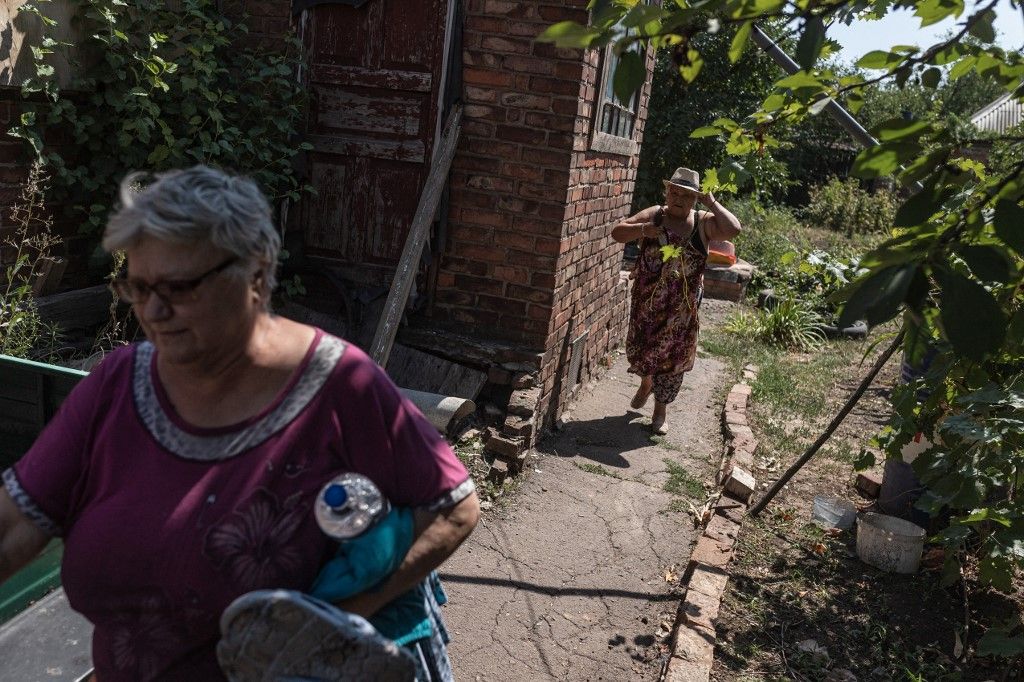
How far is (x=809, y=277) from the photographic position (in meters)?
12.4

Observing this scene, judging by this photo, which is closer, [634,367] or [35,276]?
[35,276]

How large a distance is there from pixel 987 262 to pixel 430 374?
4.28m

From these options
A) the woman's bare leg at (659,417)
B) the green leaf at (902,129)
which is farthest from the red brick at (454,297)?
the green leaf at (902,129)

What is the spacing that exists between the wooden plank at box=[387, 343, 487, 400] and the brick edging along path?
5.44 feet

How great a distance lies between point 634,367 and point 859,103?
4.21 metres

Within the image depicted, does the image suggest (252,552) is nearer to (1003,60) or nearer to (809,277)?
(1003,60)

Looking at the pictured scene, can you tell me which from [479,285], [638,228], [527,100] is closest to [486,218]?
[479,285]

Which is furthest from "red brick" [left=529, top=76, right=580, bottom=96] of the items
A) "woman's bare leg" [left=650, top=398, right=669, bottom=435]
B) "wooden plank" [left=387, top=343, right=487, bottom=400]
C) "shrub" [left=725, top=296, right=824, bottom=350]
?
"shrub" [left=725, top=296, right=824, bottom=350]

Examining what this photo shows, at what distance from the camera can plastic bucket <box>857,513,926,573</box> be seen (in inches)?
178

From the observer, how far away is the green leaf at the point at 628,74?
5.81 feet

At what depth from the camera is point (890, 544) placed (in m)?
4.54

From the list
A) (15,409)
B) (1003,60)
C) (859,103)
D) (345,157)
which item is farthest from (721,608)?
(345,157)

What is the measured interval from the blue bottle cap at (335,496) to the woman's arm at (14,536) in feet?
2.01

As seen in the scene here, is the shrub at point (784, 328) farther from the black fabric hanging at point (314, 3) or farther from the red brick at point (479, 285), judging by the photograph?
the black fabric hanging at point (314, 3)
